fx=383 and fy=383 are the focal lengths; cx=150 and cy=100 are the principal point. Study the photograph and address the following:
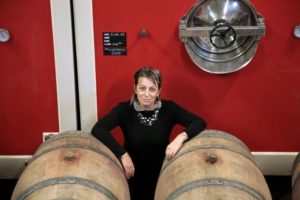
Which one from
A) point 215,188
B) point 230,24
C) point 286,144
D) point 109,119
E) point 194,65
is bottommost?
point 286,144

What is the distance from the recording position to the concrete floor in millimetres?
2947

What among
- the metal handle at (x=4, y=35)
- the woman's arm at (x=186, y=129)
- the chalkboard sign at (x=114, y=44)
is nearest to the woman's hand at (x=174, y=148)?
the woman's arm at (x=186, y=129)

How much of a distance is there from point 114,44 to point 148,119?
2.26 ft

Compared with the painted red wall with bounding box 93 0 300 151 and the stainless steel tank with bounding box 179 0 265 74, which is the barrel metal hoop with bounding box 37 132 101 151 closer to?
the painted red wall with bounding box 93 0 300 151

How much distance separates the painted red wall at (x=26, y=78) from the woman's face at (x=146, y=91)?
33.4 inches

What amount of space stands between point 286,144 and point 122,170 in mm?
1501

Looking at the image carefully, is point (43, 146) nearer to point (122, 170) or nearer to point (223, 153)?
Answer: point (122, 170)

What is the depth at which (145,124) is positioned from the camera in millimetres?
2391

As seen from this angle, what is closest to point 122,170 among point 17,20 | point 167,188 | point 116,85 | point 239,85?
point 167,188

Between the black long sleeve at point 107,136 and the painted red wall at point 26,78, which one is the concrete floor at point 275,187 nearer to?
the painted red wall at point 26,78

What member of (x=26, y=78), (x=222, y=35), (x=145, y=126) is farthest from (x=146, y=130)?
(x=26, y=78)

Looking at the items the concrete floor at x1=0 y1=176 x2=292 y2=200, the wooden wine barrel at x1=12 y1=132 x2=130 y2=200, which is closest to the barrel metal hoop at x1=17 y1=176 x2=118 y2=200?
the wooden wine barrel at x1=12 y1=132 x2=130 y2=200

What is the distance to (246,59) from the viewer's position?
Result: 279 cm

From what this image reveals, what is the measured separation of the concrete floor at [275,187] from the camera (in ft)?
9.67
